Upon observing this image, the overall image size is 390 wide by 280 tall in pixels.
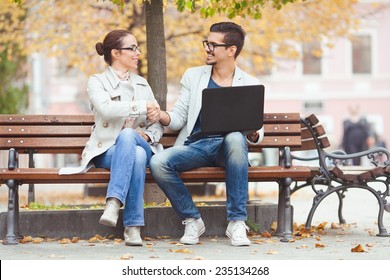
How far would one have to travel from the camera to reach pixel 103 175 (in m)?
8.05

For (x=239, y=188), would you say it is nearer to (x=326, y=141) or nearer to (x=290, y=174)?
(x=290, y=174)

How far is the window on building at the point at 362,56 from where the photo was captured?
45688 mm

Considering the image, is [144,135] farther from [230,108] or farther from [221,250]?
[221,250]

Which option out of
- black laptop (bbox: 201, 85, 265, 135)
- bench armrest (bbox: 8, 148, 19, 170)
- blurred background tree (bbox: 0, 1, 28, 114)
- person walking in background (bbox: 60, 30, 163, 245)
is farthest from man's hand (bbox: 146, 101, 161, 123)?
blurred background tree (bbox: 0, 1, 28, 114)

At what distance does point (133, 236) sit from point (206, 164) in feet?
2.78

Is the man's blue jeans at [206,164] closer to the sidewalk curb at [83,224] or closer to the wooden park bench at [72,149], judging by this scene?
the wooden park bench at [72,149]

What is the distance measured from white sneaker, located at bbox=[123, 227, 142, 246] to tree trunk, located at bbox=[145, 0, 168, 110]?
7.20ft

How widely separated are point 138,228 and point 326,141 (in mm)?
1923

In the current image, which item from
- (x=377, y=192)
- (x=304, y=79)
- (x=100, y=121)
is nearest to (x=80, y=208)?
(x=100, y=121)

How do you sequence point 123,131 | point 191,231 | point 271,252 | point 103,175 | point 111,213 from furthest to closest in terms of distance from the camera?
1. point 191,231
2. point 103,175
3. point 123,131
4. point 111,213
5. point 271,252

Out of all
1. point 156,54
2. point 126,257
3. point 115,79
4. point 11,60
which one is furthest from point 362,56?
point 126,257

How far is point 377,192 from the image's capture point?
9164 mm

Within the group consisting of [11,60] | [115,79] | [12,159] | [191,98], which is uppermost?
[11,60]
